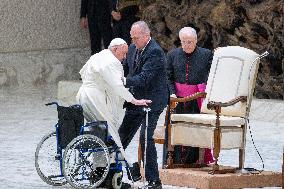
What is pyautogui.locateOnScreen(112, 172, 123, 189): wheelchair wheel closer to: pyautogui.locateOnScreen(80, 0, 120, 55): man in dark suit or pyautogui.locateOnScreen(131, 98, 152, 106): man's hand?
pyautogui.locateOnScreen(131, 98, 152, 106): man's hand

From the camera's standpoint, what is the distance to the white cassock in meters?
12.0

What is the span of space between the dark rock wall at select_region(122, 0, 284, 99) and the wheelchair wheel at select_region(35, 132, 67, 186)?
19.7 feet

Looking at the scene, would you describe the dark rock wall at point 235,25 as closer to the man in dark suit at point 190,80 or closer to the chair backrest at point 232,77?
the man in dark suit at point 190,80

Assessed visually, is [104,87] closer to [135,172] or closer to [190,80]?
[135,172]

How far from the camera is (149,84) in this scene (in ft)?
39.4

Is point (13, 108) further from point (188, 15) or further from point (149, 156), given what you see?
point (149, 156)

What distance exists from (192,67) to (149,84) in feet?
3.09

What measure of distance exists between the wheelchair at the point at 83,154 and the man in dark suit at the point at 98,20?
27.8ft

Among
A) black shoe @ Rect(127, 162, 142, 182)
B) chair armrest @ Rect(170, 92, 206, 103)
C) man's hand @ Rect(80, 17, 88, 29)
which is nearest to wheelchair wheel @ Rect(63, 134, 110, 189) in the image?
black shoe @ Rect(127, 162, 142, 182)

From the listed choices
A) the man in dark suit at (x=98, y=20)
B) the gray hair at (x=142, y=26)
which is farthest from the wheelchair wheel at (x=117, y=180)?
the man in dark suit at (x=98, y=20)

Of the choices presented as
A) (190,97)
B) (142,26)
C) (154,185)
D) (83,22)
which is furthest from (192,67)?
(83,22)

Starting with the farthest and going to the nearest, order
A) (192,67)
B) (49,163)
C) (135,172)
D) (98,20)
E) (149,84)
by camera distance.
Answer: (98,20)
(192,67)
(49,163)
(135,172)
(149,84)

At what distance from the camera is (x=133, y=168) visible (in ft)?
40.2

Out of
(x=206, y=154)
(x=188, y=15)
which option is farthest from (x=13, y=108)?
(x=206, y=154)
